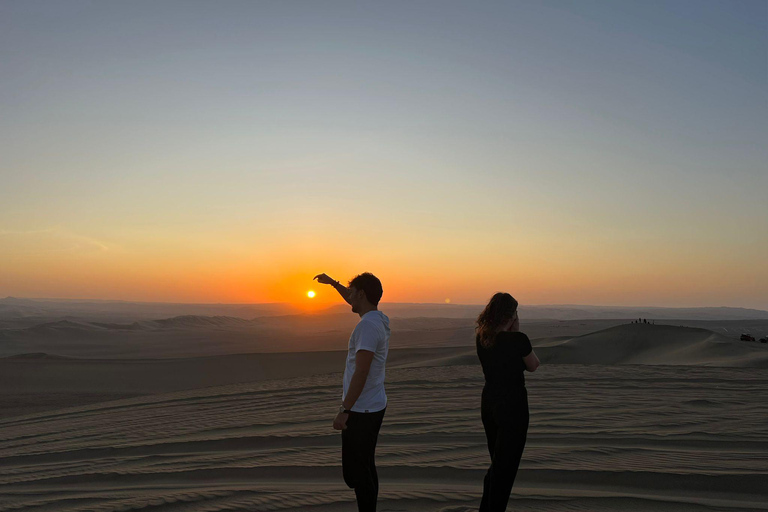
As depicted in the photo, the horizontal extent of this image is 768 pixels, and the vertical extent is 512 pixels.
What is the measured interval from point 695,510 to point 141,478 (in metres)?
4.77

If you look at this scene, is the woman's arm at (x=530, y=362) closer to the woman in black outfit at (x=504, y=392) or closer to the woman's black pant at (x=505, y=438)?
the woman in black outfit at (x=504, y=392)

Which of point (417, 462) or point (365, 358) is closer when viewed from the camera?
point (365, 358)

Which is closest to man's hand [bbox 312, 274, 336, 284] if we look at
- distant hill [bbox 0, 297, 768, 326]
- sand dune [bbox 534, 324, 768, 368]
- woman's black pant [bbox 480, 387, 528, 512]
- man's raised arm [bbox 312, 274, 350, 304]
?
man's raised arm [bbox 312, 274, 350, 304]

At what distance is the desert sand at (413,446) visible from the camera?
4.71 meters

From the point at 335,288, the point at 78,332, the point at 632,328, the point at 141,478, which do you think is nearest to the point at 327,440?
the point at 141,478

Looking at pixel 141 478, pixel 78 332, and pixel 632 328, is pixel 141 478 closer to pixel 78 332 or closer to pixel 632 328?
pixel 632 328

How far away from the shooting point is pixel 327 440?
263 inches

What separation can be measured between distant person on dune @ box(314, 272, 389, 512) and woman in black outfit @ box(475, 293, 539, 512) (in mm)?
696

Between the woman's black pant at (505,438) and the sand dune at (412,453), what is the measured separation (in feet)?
2.76

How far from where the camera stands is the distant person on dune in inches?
134

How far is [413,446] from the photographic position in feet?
20.4

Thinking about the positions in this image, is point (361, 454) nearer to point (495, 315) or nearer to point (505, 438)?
point (505, 438)

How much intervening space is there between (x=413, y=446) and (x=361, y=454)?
2906 millimetres

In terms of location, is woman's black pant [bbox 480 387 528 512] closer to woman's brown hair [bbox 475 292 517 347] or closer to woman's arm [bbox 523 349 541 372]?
woman's arm [bbox 523 349 541 372]
